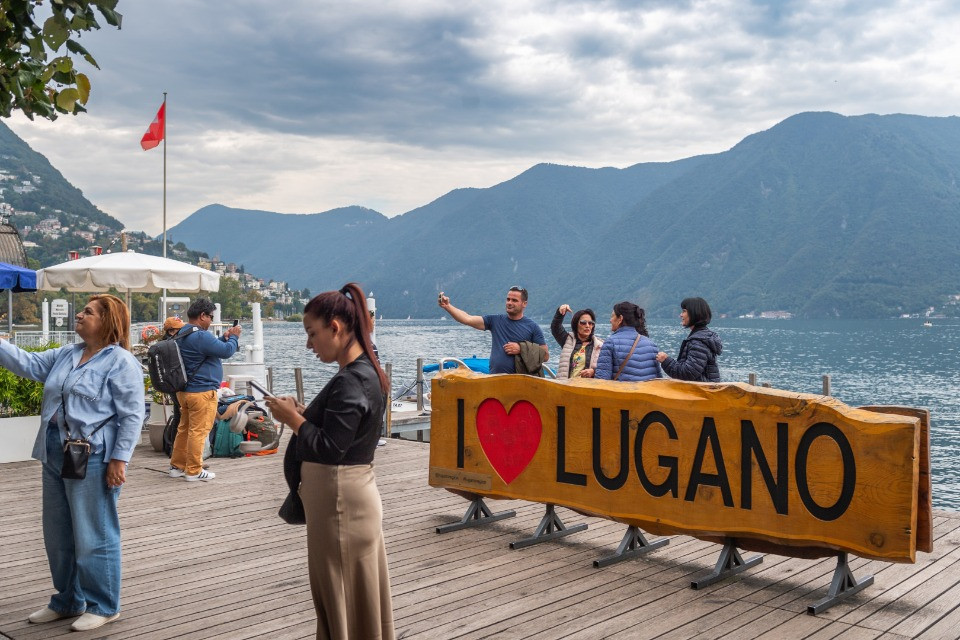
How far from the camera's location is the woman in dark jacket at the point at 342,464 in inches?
135

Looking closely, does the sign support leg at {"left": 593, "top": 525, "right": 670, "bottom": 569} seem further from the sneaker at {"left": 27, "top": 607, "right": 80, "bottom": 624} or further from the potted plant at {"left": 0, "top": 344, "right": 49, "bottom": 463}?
the potted plant at {"left": 0, "top": 344, "right": 49, "bottom": 463}

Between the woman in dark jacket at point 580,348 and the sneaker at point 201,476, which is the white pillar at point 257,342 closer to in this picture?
the sneaker at point 201,476

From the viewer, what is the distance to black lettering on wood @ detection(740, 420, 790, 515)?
17.4 ft

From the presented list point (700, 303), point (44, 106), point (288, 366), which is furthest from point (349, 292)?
point (288, 366)

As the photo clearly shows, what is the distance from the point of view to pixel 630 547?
6.26m

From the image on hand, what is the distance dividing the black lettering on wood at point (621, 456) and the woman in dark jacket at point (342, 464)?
271 cm

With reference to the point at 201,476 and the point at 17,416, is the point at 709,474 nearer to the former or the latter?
the point at 201,476

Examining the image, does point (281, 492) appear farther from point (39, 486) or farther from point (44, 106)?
point (44, 106)

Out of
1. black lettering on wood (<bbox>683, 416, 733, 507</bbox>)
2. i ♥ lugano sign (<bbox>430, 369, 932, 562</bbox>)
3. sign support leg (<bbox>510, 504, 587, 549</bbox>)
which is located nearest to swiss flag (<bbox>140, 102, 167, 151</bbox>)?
i ♥ lugano sign (<bbox>430, 369, 932, 562</bbox>)

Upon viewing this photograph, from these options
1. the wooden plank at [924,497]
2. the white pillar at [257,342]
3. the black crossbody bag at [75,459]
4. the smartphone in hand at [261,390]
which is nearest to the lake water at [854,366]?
the white pillar at [257,342]

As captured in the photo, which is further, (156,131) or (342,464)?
(156,131)

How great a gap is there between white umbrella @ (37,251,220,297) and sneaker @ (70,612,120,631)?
810cm

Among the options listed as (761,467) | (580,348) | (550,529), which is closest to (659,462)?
(761,467)

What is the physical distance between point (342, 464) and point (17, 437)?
8.45m
